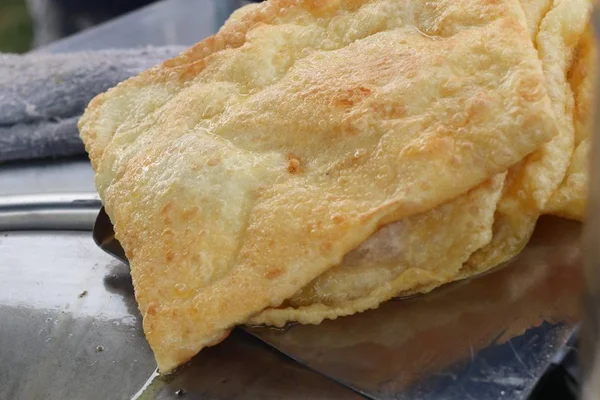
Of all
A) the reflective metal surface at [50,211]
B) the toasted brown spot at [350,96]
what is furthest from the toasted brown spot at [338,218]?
the reflective metal surface at [50,211]

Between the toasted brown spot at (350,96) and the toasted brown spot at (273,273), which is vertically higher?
the toasted brown spot at (350,96)

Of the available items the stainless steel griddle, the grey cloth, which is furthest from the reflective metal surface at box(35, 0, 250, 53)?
the stainless steel griddle

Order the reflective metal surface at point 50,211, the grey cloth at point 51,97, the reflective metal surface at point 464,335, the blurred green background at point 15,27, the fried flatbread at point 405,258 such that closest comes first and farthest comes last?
the reflective metal surface at point 464,335 → the fried flatbread at point 405,258 → the reflective metal surface at point 50,211 → the grey cloth at point 51,97 → the blurred green background at point 15,27

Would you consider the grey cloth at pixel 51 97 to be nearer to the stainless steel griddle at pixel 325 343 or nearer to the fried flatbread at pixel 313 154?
the stainless steel griddle at pixel 325 343

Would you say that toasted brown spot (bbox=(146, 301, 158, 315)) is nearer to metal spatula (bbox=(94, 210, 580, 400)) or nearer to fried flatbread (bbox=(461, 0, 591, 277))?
metal spatula (bbox=(94, 210, 580, 400))

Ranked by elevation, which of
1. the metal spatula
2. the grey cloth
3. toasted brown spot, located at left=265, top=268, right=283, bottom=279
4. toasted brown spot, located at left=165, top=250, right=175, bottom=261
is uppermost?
toasted brown spot, located at left=265, top=268, right=283, bottom=279

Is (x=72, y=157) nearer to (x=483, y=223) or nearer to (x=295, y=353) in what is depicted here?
(x=295, y=353)
